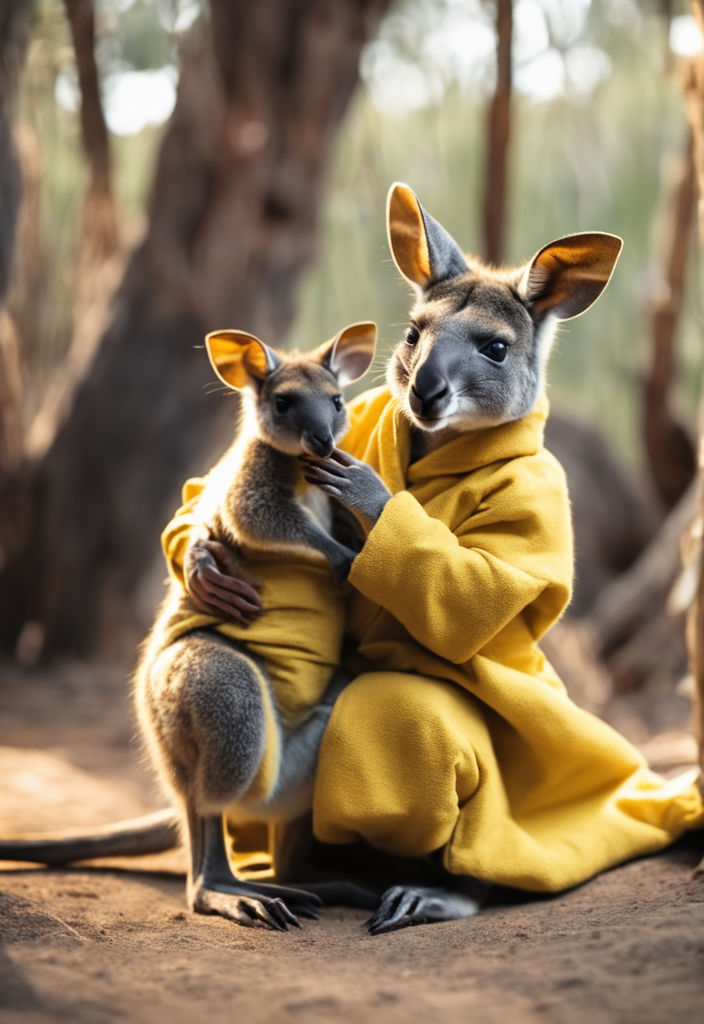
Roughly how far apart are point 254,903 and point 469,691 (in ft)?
2.54

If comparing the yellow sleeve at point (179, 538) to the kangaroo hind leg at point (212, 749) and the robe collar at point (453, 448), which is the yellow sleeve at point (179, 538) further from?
the robe collar at point (453, 448)

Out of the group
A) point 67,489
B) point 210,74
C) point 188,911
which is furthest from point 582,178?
point 188,911

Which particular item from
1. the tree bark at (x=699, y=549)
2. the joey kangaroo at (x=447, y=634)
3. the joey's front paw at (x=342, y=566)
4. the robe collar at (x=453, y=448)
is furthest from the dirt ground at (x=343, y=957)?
the robe collar at (x=453, y=448)

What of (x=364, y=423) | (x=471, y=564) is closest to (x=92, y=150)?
(x=364, y=423)

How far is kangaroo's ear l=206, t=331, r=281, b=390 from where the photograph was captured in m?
2.79

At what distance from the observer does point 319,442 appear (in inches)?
101

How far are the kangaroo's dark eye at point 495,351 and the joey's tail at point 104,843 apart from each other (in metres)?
1.62

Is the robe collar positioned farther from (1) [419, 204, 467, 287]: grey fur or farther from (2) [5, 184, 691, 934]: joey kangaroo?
(1) [419, 204, 467, 287]: grey fur

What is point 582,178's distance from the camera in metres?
9.88

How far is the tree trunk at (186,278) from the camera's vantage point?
21.6ft

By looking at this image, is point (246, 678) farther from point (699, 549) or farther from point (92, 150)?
point (92, 150)

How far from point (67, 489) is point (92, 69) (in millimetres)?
2640

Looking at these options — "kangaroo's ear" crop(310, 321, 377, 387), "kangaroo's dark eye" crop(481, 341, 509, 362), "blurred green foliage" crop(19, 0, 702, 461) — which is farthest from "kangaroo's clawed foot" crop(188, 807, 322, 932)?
"blurred green foliage" crop(19, 0, 702, 461)

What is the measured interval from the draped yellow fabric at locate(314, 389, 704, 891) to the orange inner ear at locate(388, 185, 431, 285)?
0.41 metres
